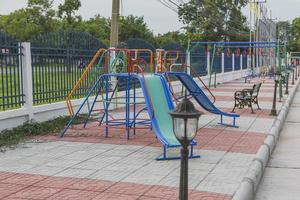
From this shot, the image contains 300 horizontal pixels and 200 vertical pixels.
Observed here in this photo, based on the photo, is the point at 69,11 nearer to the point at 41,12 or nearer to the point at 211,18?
the point at 41,12

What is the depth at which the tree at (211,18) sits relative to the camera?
229ft

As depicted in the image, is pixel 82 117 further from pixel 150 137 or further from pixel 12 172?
pixel 12 172

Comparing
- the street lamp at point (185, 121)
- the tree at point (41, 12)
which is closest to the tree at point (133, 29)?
the tree at point (41, 12)

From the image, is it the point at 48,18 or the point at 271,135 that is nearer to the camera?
the point at 271,135

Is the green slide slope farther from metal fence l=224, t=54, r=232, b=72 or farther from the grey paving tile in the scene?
metal fence l=224, t=54, r=232, b=72

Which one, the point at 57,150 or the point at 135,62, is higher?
the point at 135,62

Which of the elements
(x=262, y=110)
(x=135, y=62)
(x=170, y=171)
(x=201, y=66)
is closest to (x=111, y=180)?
(x=170, y=171)

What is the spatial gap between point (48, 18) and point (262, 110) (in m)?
39.5

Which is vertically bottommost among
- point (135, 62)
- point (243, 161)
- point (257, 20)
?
point (243, 161)

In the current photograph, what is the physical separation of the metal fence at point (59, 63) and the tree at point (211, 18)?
54.7 m

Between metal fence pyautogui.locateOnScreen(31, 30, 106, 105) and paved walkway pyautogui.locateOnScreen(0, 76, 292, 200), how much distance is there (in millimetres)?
1567

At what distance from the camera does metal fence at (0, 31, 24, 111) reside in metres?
10.3

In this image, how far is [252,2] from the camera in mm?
51219

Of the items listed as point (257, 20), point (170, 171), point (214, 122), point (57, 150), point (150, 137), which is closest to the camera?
point (170, 171)
